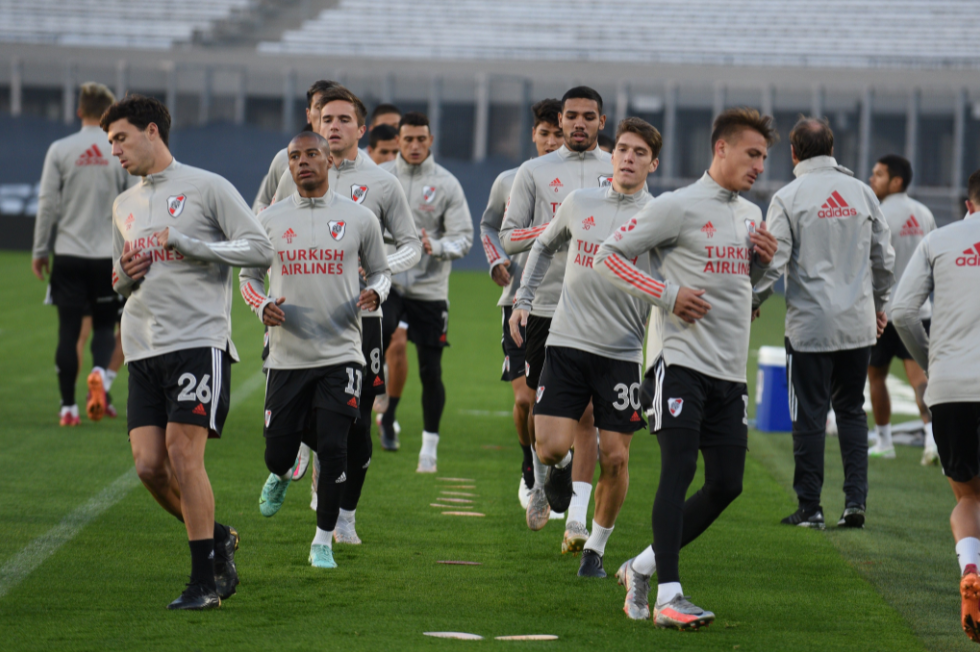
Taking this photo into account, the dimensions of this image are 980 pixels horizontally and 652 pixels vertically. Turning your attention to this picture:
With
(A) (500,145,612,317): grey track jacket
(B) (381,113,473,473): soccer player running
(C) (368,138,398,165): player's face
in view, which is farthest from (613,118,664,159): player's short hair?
(C) (368,138,398,165): player's face

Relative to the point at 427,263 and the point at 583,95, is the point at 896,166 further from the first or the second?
the point at 583,95

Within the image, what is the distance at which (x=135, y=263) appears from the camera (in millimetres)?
4629

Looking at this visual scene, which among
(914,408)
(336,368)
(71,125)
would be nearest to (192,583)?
(336,368)

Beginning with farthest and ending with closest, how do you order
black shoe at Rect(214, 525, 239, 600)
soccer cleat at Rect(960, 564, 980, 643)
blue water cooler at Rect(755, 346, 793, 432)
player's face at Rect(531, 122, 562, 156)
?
blue water cooler at Rect(755, 346, 793, 432), player's face at Rect(531, 122, 562, 156), black shoe at Rect(214, 525, 239, 600), soccer cleat at Rect(960, 564, 980, 643)

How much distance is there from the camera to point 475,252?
27141 mm

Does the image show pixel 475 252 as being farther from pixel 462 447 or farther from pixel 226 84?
pixel 462 447

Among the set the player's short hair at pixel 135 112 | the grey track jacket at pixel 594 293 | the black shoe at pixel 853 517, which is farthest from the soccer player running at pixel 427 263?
the player's short hair at pixel 135 112

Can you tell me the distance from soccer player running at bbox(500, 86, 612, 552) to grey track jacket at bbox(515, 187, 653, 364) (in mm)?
495

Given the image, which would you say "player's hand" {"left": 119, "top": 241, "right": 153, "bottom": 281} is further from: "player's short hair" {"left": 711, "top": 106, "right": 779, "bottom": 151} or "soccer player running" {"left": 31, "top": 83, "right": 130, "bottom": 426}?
"soccer player running" {"left": 31, "top": 83, "right": 130, "bottom": 426}

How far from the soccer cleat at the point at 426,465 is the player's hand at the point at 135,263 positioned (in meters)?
3.54

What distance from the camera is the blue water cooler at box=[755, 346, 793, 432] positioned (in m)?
10.1

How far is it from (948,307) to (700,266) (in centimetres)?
102

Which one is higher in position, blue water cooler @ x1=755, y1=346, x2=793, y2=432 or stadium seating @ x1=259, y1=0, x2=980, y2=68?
stadium seating @ x1=259, y1=0, x2=980, y2=68

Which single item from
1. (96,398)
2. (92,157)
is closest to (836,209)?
(96,398)
